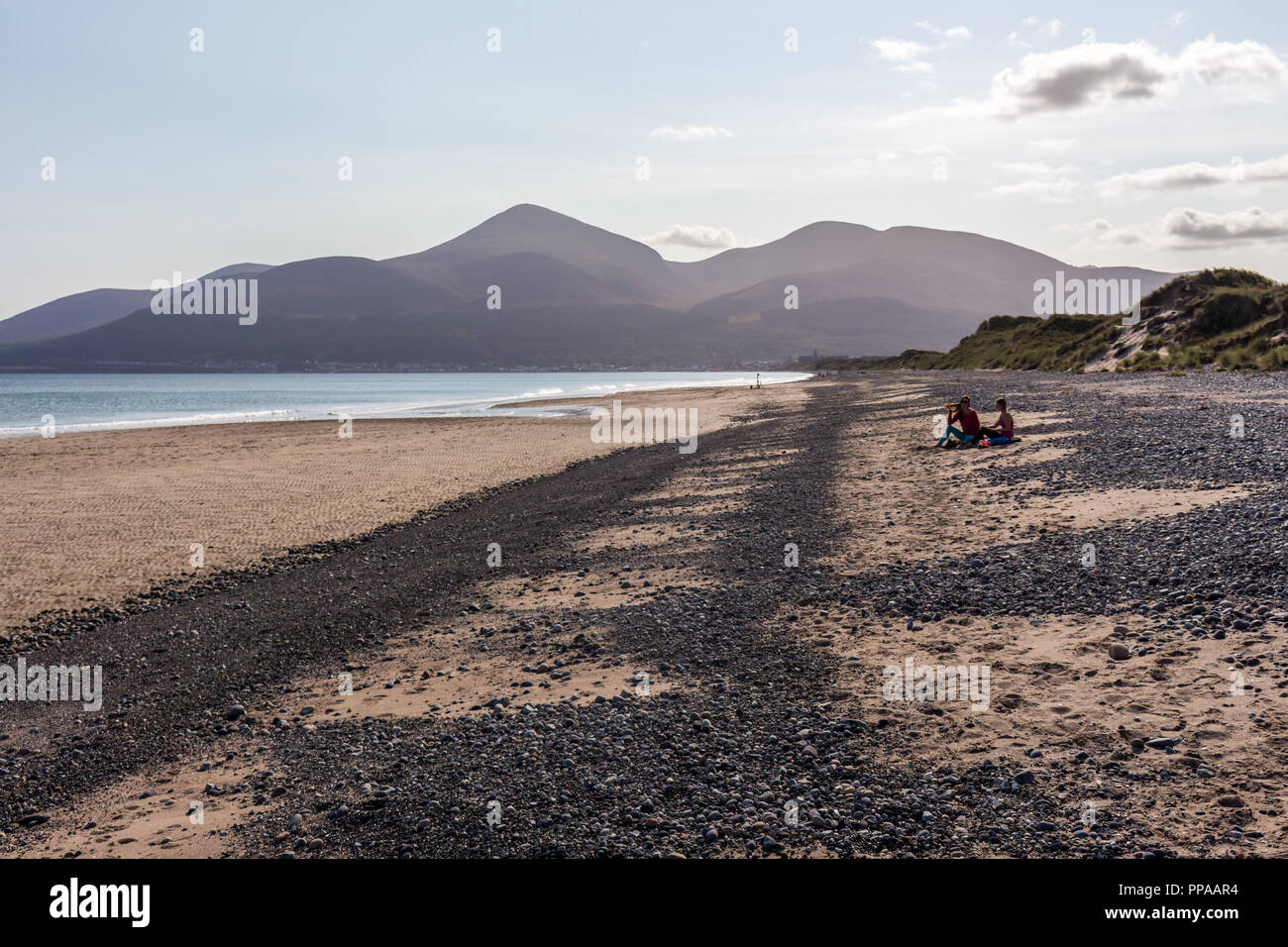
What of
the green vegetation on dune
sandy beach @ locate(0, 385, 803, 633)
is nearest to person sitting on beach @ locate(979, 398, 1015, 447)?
sandy beach @ locate(0, 385, 803, 633)

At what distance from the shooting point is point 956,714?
6.72m

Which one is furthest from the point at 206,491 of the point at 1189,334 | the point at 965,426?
the point at 1189,334

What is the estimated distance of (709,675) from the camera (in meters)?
8.14

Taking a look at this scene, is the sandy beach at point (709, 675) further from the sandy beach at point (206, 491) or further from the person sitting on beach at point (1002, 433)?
the person sitting on beach at point (1002, 433)

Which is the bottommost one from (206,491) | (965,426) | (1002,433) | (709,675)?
(709,675)

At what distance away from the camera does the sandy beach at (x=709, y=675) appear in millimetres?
5418

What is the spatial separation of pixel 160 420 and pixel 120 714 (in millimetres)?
58808

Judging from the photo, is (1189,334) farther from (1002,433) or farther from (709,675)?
(709,675)

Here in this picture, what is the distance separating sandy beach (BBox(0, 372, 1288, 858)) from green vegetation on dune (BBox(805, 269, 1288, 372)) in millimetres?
30118

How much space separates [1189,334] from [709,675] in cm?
5662

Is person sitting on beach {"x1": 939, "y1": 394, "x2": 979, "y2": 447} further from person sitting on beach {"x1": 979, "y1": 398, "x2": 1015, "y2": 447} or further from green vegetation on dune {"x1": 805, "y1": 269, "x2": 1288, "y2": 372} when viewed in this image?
green vegetation on dune {"x1": 805, "y1": 269, "x2": 1288, "y2": 372}

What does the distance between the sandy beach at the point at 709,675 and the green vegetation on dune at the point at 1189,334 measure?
30.1 metres
